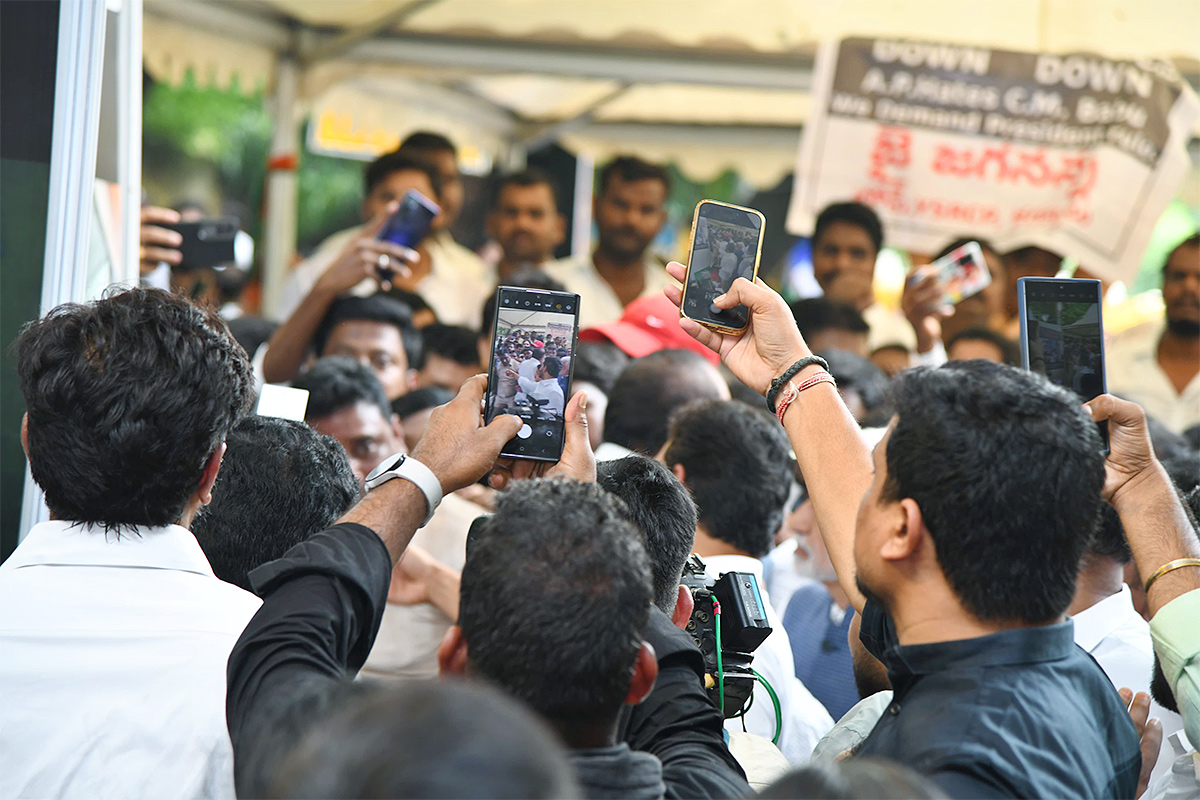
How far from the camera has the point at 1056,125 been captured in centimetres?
565

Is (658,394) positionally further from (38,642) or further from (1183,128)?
(1183,128)

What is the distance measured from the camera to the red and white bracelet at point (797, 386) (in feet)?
6.61

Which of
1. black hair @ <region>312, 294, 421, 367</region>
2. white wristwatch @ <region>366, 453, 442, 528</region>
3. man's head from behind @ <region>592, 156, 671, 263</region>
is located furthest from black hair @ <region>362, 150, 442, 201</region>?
white wristwatch @ <region>366, 453, 442, 528</region>

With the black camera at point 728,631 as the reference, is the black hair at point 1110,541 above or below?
above

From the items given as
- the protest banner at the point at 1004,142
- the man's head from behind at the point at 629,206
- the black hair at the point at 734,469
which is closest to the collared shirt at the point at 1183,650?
the black hair at the point at 734,469

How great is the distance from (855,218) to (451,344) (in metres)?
2.09

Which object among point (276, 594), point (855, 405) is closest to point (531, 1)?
point (855, 405)

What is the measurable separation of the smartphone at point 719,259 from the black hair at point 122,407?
846 millimetres

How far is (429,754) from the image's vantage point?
91 cm

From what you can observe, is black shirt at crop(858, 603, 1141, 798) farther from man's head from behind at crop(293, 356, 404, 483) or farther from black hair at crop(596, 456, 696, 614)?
man's head from behind at crop(293, 356, 404, 483)

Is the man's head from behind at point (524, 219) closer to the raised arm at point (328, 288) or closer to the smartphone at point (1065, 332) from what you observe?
the raised arm at point (328, 288)

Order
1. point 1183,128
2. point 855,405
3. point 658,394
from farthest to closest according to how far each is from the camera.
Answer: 1. point 1183,128
2. point 855,405
3. point 658,394

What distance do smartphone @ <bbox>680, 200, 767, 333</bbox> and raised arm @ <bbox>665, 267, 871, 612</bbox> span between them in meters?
0.03

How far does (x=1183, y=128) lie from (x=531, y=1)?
3146 millimetres
